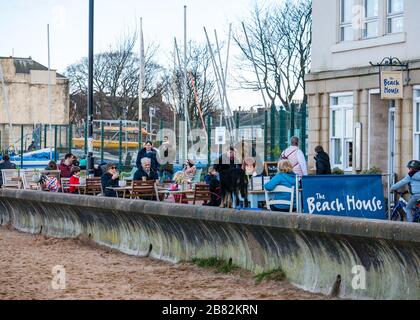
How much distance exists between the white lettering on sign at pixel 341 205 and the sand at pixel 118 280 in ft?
7.40

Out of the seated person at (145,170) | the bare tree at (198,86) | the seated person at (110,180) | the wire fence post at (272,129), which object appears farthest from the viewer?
the bare tree at (198,86)

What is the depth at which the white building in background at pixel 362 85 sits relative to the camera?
24.8m

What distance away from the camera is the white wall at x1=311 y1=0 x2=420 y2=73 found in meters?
24.9

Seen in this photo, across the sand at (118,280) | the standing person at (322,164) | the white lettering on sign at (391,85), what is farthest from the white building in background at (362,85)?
the sand at (118,280)

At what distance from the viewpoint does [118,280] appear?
48.2 feet

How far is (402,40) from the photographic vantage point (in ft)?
82.4

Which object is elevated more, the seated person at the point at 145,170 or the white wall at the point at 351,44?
the white wall at the point at 351,44

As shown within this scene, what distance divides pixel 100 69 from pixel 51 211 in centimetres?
5210

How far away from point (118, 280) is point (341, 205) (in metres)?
4.06

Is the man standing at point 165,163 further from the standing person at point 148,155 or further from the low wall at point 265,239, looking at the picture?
the low wall at point 265,239

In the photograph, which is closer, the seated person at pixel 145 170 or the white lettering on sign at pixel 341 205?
the white lettering on sign at pixel 341 205

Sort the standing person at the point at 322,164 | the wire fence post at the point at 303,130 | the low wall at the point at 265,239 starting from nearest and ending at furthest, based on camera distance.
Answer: the low wall at the point at 265,239 → the standing person at the point at 322,164 → the wire fence post at the point at 303,130

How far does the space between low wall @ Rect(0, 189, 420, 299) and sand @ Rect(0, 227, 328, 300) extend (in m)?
0.25
